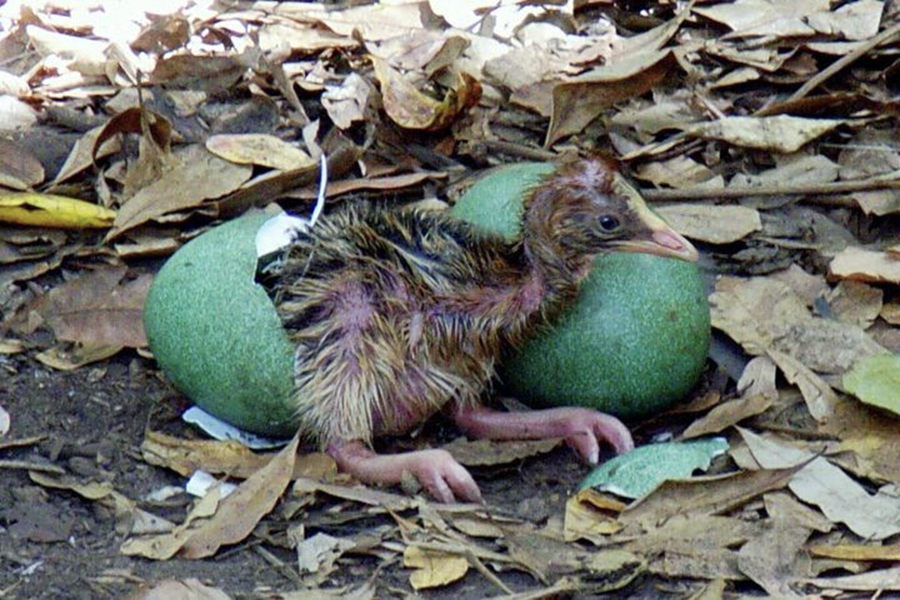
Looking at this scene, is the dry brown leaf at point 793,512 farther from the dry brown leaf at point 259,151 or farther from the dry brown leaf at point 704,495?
the dry brown leaf at point 259,151

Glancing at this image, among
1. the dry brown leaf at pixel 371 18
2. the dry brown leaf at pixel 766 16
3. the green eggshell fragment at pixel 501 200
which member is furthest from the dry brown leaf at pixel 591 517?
the dry brown leaf at pixel 371 18

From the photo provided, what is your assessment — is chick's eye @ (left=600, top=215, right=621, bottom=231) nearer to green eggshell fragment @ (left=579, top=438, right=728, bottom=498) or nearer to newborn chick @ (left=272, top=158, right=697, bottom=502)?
newborn chick @ (left=272, top=158, right=697, bottom=502)

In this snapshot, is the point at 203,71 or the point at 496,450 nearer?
the point at 496,450

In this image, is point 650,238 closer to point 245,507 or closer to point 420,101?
point 245,507

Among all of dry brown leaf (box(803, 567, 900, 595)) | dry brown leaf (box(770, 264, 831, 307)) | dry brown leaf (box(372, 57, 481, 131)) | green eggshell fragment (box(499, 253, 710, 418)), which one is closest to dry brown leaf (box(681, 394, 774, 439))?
green eggshell fragment (box(499, 253, 710, 418))

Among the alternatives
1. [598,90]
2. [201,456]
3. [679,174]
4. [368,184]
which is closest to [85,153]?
[368,184]
